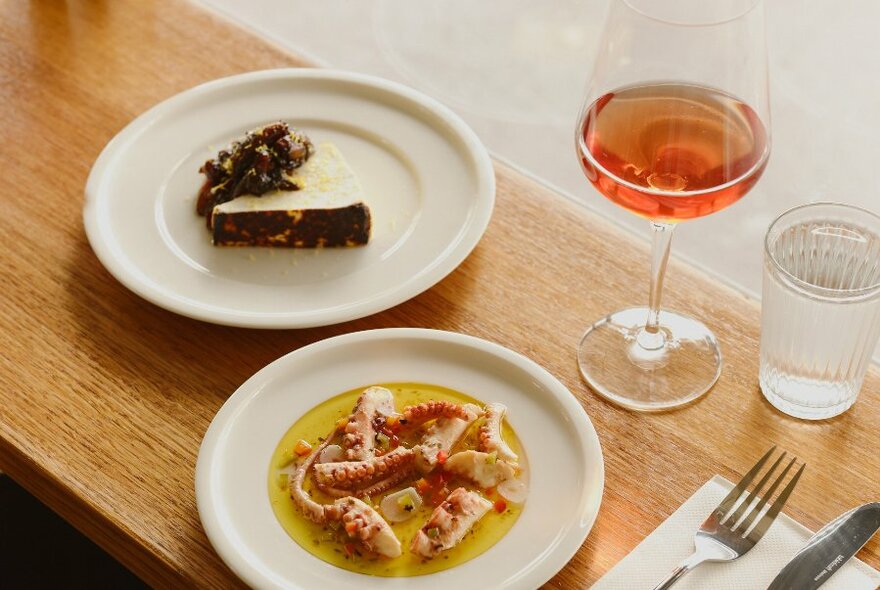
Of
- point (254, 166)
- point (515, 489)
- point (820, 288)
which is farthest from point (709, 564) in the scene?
point (254, 166)

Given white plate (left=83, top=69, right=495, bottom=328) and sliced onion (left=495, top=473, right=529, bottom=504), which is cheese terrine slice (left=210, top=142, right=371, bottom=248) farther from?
sliced onion (left=495, top=473, right=529, bottom=504)

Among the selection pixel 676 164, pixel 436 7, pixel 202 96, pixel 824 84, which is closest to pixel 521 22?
pixel 436 7

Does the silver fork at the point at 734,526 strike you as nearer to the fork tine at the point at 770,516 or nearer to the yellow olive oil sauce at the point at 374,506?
the fork tine at the point at 770,516

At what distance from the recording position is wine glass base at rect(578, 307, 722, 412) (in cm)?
126

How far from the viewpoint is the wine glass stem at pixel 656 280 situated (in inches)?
47.8

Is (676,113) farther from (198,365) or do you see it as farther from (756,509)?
(198,365)

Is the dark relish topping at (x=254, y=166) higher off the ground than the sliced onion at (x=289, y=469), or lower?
higher

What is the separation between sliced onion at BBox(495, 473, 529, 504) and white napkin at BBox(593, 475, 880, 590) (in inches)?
4.6

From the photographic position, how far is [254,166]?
1.50 m

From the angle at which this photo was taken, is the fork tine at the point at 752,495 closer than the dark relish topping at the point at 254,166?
Yes

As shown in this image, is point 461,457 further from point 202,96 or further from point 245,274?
point 202,96

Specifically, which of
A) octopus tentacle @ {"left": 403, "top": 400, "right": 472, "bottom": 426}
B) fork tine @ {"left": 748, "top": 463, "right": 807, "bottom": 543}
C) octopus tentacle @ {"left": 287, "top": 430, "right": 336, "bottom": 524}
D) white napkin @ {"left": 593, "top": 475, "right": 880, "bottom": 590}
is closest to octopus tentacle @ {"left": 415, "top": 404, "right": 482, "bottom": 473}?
octopus tentacle @ {"left": 403, "top": 400, "right": 472, "bottom": 426}

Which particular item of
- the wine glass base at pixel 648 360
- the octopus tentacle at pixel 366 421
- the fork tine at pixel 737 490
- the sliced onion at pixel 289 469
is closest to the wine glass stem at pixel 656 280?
the wine glass base at pixel 648 360

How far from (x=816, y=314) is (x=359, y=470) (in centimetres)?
52
